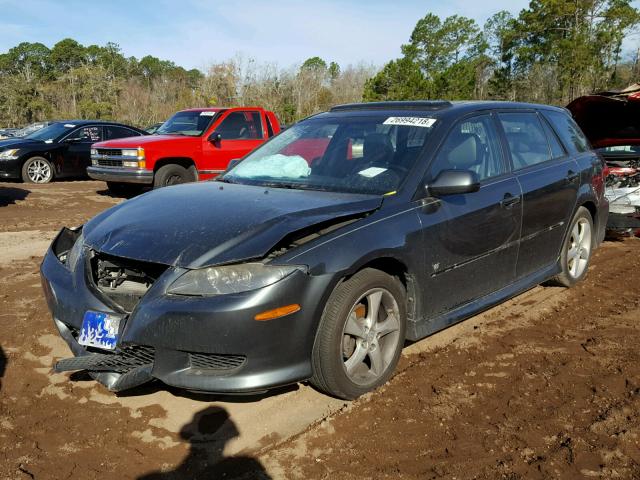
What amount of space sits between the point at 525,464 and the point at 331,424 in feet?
3.21

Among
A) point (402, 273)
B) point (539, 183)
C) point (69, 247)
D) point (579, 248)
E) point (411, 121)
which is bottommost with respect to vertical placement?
point (579, 248)

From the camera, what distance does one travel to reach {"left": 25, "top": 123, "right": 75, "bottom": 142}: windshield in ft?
44.8

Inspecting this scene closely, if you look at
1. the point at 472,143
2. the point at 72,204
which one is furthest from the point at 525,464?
the point at 72,204

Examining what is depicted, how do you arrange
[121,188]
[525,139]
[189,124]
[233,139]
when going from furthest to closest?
[121,188]
[189,124]
[233,139]
[525,139]

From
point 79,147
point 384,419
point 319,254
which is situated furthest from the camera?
point 79,147

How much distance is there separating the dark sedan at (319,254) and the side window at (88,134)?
10.5 metres

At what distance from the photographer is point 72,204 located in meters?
11.0

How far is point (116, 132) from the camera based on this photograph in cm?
1421

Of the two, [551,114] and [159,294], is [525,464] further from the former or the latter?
[551,114]

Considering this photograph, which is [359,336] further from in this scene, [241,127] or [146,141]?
[241,127]

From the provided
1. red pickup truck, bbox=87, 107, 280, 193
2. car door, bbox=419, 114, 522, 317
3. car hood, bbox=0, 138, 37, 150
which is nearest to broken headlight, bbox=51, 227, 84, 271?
car door, bbox=419, 114, 522, 317

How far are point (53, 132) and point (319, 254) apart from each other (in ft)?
41.8

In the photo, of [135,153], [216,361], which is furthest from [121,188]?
[216,361]

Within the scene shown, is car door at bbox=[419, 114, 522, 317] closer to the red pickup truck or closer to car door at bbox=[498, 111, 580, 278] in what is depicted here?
car door at bbox=[498, 111, 580, 278]
